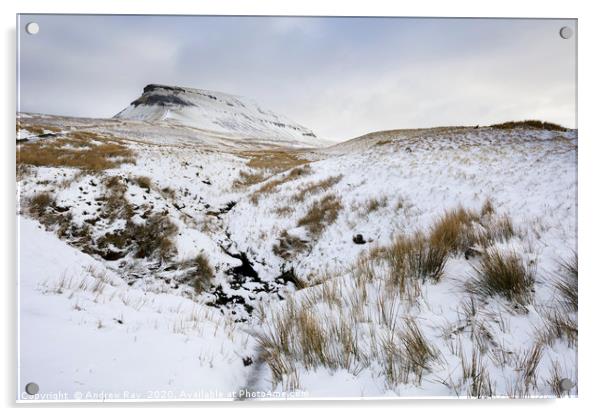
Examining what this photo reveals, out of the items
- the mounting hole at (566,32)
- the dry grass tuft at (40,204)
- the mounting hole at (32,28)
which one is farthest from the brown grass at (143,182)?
the mounting hole at (566,32)

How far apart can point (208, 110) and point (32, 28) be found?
2098 mm

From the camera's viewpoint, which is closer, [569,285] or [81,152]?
[569,285]

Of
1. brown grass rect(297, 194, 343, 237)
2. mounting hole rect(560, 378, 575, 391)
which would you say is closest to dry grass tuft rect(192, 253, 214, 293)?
brown grass rect(297, 194, 343, 237)

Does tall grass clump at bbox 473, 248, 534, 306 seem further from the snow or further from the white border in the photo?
the snow

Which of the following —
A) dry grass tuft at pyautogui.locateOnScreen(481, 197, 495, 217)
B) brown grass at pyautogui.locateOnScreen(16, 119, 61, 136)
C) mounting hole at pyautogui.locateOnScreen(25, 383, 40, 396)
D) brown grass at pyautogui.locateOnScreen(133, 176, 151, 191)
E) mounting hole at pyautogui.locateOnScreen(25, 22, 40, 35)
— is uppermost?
mounting hole at pyautogui.locateOnScreen(25, 22, 40, 35)

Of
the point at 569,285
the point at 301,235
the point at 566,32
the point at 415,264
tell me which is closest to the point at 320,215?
the point at 301,235

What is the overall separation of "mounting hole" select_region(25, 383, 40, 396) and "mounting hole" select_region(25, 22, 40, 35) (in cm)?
369

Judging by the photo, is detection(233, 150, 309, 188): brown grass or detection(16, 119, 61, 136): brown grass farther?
detection(233, 150, 309, 188): brown grass

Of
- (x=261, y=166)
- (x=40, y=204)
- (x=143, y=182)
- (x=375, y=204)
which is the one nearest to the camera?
(x=40, y=204)

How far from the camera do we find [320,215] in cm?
617

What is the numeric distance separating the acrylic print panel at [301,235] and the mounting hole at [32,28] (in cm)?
5

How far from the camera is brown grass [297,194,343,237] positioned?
5.68 metres
